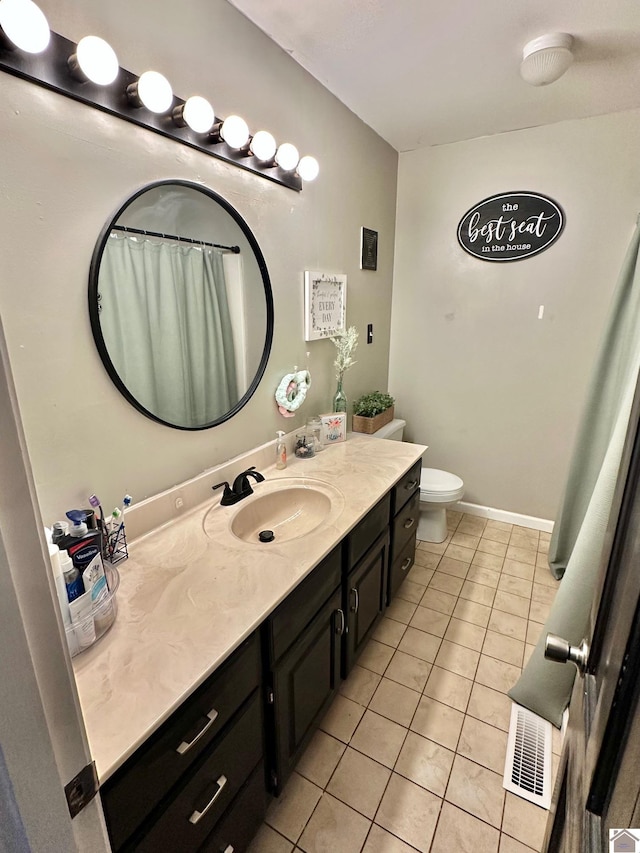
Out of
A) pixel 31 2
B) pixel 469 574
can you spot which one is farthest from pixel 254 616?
pixel 469 574

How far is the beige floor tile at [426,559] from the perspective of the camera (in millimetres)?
2467

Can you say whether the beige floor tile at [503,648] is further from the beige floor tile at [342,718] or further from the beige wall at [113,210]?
the beige wall at [113,210]

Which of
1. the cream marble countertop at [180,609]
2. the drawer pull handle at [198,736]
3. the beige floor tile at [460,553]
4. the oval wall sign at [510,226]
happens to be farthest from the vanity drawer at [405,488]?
the oval wall sign at [510,226]

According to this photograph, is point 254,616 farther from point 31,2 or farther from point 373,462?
point 31,2

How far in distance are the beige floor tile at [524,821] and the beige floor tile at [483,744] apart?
0.10 m

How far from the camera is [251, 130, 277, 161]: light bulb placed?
58.8 inches

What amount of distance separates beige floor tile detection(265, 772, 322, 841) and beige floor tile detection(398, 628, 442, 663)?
68cm

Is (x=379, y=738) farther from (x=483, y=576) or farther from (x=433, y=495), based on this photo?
(x=433, y=495)

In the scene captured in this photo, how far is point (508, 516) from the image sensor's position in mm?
2891

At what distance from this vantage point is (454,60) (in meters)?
1.69

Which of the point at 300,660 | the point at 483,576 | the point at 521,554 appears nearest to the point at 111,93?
the point at 300,660

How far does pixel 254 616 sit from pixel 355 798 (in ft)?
2.78

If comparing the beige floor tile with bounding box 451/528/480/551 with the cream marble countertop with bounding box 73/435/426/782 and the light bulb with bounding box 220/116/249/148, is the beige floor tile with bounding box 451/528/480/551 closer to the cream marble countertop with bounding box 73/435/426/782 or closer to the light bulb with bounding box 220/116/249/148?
the cream marble countertop with bounding box 73/435/426/782

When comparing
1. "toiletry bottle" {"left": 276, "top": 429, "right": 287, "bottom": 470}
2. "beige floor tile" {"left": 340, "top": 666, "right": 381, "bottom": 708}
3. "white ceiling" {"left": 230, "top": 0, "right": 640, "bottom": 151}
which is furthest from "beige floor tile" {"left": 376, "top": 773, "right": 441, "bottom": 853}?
"white ceiling" {"left": 230, "top": 0, "right": 640, "bottom": 151}
